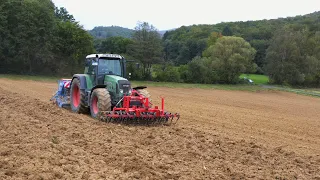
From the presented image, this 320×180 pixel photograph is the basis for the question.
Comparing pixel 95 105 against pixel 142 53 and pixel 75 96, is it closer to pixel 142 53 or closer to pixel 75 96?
pixel 75 96

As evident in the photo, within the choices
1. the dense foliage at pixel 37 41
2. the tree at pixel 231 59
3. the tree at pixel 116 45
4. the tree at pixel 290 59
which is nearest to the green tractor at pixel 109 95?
the dense foliage at pixel 37 41

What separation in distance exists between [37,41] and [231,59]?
928 inches

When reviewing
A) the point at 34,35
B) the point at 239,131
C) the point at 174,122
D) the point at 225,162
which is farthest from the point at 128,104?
the point at 34,35

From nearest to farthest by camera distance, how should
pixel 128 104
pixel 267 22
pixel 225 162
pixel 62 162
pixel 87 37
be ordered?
pixel 62 162 → pixel 225 162 → pixel 128 104 → pixel 87 37 → pixel 267 22

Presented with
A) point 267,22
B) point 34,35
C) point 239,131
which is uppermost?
point 267,22

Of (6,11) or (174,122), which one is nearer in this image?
(174,122)

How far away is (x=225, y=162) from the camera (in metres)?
7.62

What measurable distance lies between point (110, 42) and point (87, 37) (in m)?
24.8

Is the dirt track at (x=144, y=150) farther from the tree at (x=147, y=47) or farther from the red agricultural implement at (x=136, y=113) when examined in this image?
the tree at (x=147, y=47)

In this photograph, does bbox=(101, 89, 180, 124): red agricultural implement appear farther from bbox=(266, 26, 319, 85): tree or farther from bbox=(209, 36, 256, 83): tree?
bbox=(266, 26, 319, 85): tree

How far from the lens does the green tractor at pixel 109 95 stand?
11.5m

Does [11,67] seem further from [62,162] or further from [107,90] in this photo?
[62,162]

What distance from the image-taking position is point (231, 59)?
47.7 metres

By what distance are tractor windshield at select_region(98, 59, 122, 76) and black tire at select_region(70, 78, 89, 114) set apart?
3.60ft
